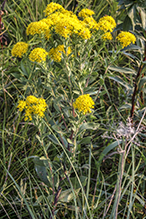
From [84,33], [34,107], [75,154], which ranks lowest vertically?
[75,154]

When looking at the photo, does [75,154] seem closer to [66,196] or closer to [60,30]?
[66,196]

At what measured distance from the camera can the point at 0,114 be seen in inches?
92.4

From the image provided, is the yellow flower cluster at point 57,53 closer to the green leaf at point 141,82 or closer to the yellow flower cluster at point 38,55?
the yellow flower cluster at point 38,55

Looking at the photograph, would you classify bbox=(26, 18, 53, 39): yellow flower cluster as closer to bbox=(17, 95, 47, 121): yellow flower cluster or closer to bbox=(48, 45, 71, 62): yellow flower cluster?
bbox=(48, 45, 71, 62): yellow flower cluster

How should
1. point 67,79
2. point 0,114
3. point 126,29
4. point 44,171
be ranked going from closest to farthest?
point 67,79 < point 44,171 < point 126,29 < point 0,114

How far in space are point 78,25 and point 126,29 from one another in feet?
2.61

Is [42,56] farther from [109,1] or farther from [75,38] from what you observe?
[109,1]

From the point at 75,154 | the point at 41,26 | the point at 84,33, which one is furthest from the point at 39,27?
the point at 75,154

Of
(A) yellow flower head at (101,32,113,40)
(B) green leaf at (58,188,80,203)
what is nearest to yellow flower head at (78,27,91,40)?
Result: (A) yellow flower head at (101,32,113,40)

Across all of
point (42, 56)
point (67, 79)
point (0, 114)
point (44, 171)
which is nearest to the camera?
point (42, 56)

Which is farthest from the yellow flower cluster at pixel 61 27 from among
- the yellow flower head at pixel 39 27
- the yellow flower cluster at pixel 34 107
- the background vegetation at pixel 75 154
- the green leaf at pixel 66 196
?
the green leaf at pixel 66 196

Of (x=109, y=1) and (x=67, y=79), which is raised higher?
(x=109, y=1)

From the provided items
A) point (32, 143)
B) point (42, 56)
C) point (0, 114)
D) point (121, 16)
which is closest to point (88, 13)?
point (42, 56)

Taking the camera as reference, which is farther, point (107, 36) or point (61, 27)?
point (107, 36)
